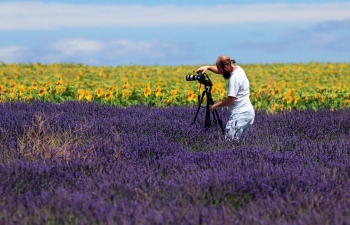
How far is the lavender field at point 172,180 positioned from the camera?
146 inches

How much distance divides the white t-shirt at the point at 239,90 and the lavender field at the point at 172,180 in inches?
18.9

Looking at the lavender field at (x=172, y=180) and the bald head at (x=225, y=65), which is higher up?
the bald head at (x=225, y=65)

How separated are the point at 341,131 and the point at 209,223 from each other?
216 inches

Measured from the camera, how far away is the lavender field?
3721mm

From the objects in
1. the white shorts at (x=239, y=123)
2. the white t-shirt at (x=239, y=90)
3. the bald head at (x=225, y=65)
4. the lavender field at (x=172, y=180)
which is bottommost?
the lavender field at (x=172, y=180)

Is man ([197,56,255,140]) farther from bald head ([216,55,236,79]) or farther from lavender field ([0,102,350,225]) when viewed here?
lavender field ([0,102,350,225])

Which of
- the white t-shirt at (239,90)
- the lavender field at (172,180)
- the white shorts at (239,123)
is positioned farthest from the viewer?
the white shorts at (239,123)

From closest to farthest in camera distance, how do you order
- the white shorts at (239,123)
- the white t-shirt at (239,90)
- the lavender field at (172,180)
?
the lavender field at (172,180) → the white t-shirt at (239,90) → the white shorts at (239,123)

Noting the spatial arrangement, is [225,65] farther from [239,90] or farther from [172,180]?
[172,180]

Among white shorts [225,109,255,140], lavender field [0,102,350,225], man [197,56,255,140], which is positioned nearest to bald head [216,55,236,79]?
man [197,56,255,140]

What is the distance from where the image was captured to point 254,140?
22.7 ft

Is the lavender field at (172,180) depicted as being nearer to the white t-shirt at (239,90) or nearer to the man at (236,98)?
the man at (236,98)

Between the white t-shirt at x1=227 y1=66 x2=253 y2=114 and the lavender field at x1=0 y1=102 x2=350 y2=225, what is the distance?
→ 0.48 meters

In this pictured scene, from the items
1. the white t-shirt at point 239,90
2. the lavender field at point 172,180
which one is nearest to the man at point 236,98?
the white t-shirt at point 239,90
